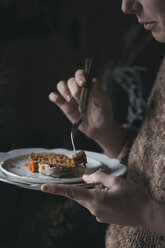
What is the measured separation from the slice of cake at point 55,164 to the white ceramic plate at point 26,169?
0.07 feet

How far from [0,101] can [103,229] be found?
3.48 ft

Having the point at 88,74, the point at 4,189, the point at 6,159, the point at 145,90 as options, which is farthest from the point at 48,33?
the point at 6,159

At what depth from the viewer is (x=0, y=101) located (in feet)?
5.49

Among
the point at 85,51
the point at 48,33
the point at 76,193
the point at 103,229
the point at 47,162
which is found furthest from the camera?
the point at 48,33

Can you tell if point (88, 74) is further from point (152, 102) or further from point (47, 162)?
point (47, 162)

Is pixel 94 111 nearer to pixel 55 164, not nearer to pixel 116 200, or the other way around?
pixel 55 164

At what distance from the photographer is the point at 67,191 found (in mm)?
730

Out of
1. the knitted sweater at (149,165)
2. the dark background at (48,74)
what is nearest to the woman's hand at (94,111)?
the knitted sweater at (149,165)

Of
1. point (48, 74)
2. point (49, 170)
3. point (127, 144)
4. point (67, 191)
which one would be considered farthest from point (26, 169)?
point (48, 74)

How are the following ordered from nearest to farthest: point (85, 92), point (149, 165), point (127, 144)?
point (149, 165), point (85, 92), point (127, 144)

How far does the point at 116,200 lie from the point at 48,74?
2.45 metres

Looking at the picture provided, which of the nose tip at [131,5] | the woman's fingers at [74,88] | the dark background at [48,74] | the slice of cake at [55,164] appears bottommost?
the dark background at [48,74]

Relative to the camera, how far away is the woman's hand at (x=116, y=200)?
771 millimetres

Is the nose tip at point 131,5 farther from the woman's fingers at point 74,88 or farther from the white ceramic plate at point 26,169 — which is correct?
the white ceramic plate at point 26,169
